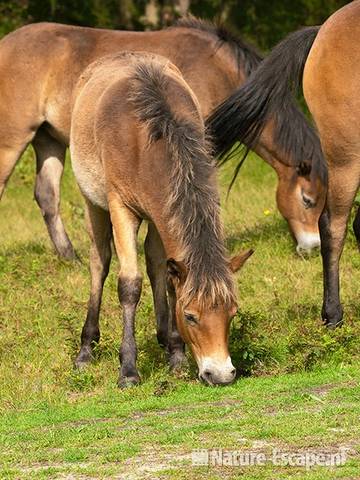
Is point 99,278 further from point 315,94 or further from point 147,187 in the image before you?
point 315,94

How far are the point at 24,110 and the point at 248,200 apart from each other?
357 cm

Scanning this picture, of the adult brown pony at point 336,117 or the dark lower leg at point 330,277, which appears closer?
the adult brown pony at point 336,117

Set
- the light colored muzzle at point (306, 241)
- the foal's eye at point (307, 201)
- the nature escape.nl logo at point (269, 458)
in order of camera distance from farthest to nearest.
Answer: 1. the foal's eye at point (307, 201)
2. the light colored muzzle at point (306, 241)
3. the nature escape.nl logo at point (269, 458)

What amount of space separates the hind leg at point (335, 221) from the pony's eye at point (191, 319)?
6.28 ft

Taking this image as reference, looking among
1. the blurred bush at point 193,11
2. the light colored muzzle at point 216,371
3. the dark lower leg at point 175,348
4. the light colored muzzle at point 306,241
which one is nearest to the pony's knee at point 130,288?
the dark lower leg at point 175,348

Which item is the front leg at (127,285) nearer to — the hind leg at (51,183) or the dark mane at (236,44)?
the dark mane at (236,44)

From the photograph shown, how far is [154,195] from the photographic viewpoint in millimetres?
7246

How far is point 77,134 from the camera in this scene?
8.30 m

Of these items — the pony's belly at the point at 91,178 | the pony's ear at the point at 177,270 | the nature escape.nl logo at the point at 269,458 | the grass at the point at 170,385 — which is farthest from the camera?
the pony's belly at the point at 91,178

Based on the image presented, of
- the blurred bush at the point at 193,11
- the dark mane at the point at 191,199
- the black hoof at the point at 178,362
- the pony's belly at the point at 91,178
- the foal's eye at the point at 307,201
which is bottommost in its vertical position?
the blurred bush at the point at 193,11

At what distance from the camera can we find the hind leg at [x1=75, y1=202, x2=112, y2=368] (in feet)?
27.6

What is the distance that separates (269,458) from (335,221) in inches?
138

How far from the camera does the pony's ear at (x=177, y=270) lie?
695 centimetres

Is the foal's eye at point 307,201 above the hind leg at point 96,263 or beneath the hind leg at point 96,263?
beneath
